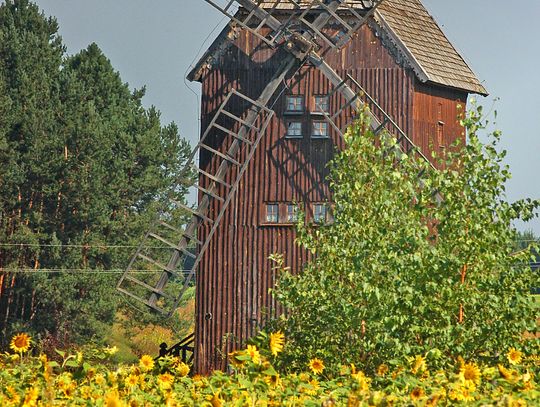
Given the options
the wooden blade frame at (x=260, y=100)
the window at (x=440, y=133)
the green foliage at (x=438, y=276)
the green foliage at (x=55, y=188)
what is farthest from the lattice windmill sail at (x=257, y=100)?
the green foliage at (x=55, y=188)

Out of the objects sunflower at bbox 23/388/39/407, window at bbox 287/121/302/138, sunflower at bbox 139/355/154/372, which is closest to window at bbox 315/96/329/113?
window at bbox 287/121/302/138

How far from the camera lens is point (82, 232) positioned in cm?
4609

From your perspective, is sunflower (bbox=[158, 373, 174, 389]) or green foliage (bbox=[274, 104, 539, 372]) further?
green foliage (bbox=[274, 104, 539, 372])

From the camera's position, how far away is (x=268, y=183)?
25.0 metres

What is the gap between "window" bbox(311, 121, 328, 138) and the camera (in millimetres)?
24984

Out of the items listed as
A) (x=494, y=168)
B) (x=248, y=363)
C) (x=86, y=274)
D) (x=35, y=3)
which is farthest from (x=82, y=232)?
(x=248, y=363)

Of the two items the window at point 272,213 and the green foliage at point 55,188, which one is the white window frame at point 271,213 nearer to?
the window at point 272,213

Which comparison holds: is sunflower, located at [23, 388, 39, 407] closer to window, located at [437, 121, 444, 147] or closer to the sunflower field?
the sunflower field

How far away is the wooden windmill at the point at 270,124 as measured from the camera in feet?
81.1

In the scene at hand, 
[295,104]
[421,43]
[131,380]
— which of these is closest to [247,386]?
[131,380]

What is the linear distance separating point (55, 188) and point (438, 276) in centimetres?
3127

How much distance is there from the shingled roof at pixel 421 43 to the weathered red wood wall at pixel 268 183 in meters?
0.32

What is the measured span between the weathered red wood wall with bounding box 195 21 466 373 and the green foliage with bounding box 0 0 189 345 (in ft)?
63.1

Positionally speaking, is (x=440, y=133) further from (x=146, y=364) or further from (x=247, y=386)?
(x=247, y=386)
